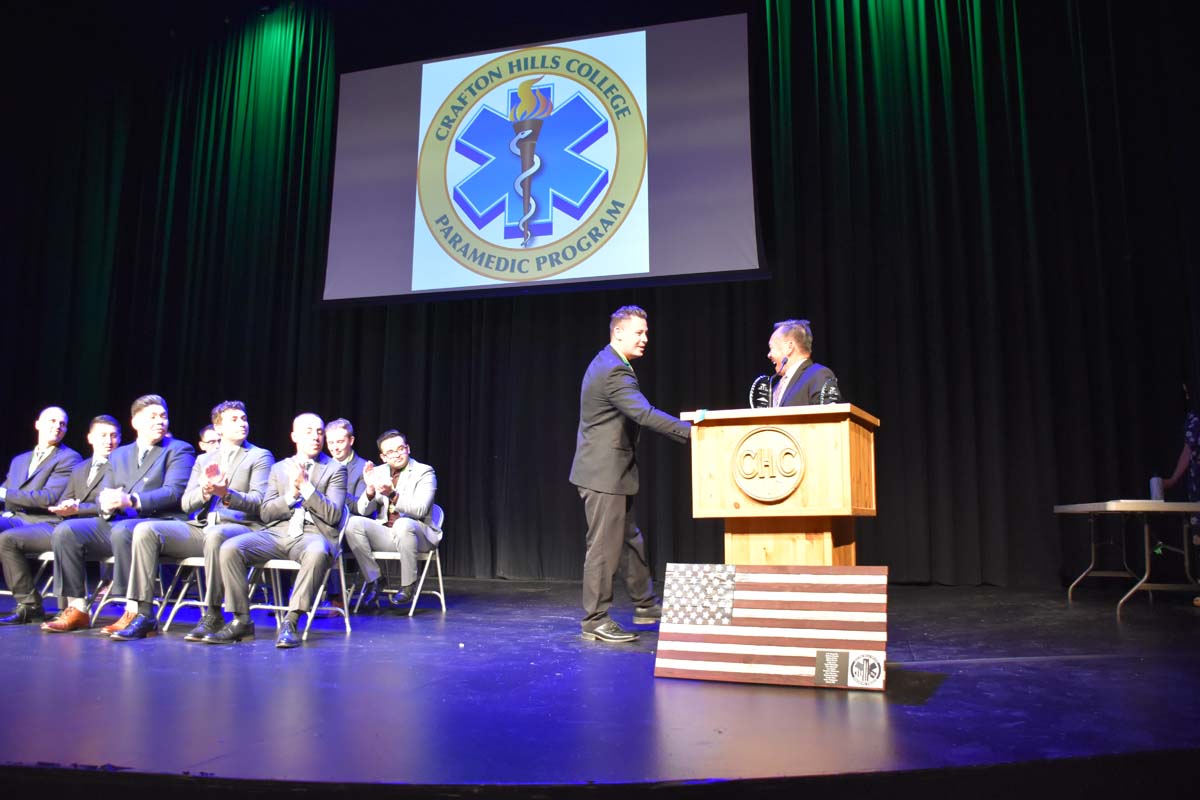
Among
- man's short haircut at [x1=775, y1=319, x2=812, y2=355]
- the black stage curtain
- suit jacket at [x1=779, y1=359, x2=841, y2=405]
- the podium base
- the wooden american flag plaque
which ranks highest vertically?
the black stage curtain

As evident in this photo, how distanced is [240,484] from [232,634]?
2.95 feet

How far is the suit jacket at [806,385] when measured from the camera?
3.49 metres

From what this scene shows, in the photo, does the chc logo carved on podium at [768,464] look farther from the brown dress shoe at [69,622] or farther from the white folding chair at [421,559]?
the brown dress shoe at [69,622]

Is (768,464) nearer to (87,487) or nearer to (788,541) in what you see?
(788,541)

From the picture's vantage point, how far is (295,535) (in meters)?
4.52

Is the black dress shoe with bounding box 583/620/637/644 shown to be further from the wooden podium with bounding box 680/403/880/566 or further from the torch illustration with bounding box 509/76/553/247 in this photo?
the torch illustration with bounding box 509/76/553/247

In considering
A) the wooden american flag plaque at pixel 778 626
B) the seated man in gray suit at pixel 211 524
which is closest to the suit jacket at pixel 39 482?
the seated man in gray suit at pixel 211 524

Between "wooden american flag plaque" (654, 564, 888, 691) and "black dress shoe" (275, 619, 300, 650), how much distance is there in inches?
76.2

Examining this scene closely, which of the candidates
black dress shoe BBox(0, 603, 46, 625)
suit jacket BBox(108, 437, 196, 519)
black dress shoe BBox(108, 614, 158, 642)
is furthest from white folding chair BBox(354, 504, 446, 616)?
black dress shoe BBox(0, 603, 46, 625)

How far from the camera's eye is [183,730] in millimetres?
2344

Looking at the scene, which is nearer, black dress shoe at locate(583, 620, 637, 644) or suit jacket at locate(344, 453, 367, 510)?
black dress shoe at locate(583, 620, 637, 644)

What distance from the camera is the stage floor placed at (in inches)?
79.4

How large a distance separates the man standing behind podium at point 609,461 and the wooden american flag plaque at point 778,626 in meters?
0.94

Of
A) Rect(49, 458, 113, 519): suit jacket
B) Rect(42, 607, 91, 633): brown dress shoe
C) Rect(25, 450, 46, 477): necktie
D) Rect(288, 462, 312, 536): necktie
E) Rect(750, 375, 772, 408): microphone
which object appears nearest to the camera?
Answer: Rect(750, 375, 772, 408): microphone
